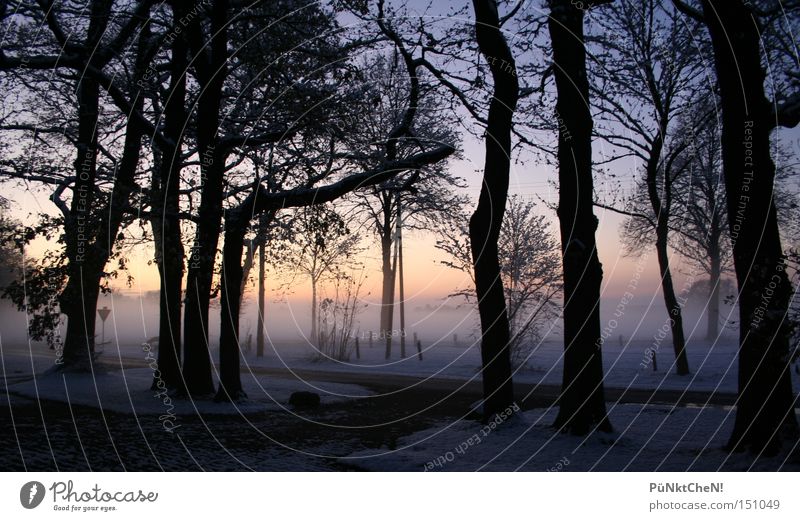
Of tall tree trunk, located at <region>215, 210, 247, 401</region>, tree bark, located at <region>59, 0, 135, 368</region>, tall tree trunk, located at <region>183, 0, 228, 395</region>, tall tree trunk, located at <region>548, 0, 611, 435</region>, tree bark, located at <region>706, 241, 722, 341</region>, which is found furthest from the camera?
tree bark, located at <region>706, 241, 722, 341</region>

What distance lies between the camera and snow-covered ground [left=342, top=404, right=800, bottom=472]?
955 cm

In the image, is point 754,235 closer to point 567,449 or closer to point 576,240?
point 576,240

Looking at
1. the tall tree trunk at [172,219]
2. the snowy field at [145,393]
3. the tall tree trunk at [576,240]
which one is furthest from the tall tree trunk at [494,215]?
the tall tree trunk at [172,219]

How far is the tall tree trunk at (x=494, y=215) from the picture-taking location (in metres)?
13.5

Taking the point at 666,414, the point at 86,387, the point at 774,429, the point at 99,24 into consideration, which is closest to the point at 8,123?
the point at 99,24

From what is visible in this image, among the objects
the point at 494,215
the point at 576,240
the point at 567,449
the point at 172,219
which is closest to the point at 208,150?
the point at 172,219

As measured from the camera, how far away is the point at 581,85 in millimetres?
12195

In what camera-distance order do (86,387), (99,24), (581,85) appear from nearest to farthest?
(581,85)
(99,24)
(86,387)

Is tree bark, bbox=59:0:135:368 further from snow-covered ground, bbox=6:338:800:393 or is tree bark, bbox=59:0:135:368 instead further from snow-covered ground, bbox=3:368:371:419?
snow-covered ground, bbox=6:338:800:393

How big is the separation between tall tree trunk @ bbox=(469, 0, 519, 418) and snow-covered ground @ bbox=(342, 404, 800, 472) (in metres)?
0.99

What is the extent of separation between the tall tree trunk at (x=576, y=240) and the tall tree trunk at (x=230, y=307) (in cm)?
888

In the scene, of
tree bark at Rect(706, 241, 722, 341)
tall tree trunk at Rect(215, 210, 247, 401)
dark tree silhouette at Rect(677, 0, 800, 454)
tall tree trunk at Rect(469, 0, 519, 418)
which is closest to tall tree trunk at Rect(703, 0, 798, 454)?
dark tree silhouette at Rect(677, 0, 800, 454)
